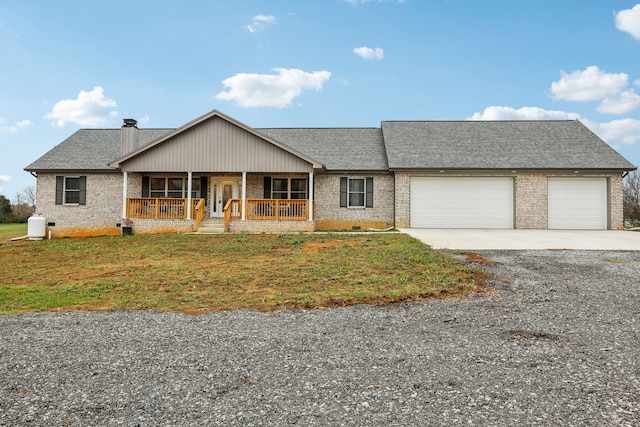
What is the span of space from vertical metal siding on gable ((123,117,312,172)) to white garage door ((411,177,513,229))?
6.40m

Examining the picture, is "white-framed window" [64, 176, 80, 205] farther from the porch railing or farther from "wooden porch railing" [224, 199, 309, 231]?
"wooden porch railing" [224, 199, 309, 231]

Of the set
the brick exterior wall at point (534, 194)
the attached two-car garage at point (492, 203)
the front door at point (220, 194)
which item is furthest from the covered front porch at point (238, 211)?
the brick exterior wall at point (534, 194)

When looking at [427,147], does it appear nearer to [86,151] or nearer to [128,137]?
[128,137]

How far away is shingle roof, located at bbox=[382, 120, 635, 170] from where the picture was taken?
19125mm

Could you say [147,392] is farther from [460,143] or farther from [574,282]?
A: [460,143]

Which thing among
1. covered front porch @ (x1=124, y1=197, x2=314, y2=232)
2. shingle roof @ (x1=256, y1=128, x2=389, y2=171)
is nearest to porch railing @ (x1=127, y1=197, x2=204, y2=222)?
covered front porch @ (x1=124, y1=197, x2=314, y2=232)

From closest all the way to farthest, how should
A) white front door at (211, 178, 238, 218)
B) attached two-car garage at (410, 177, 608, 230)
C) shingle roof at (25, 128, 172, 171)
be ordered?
attached two-car garage at (410, 177, 608, 230), shingle roof at (25, 128, 172, 171), white front door at (211, 178, 238, 218)

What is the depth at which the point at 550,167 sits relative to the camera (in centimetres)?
1881

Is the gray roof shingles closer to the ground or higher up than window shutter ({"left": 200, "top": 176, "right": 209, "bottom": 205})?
higher up

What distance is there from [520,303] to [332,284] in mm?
3267

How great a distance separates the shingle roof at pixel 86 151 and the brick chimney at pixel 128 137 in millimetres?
1251

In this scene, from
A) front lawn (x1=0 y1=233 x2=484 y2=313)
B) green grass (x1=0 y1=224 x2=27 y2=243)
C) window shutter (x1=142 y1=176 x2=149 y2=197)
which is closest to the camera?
front lawn (x1=0 y1=233 x2=484 y2=313)

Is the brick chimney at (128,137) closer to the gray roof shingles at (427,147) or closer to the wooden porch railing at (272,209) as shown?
the gray roof shingles at (427,147)

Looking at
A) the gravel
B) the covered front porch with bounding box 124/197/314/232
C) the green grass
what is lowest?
the gravel
